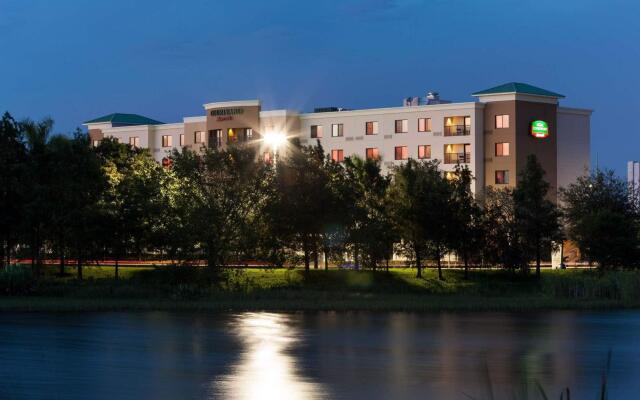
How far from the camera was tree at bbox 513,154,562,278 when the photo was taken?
67.0 metres

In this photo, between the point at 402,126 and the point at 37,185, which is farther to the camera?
the point at 402,126

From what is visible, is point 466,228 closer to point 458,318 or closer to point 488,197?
point 488,197

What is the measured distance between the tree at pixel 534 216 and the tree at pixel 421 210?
227 inches

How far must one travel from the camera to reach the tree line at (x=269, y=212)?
5456 centimetres

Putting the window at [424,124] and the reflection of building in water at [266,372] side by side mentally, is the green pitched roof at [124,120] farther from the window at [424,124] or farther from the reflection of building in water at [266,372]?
the reflection of building in water at [266,372]

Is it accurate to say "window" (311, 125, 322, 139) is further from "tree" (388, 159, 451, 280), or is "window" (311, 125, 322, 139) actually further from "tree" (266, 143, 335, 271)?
"tree" (266, 143, 335, 271)

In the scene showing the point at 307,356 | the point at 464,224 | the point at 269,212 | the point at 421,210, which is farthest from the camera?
the point at 464,224

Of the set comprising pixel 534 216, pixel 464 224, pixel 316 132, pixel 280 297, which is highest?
pixel 316 132

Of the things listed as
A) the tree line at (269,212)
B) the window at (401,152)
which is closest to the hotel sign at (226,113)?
the window at (401,152)

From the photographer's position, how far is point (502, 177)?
9588 cm

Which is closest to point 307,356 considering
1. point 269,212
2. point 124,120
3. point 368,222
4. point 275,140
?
point 269,212

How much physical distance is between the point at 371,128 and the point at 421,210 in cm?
3930

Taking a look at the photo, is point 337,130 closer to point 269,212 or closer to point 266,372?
point 269,212

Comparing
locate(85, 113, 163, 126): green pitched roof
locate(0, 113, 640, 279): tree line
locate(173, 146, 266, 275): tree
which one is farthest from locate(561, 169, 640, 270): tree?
locate(85, 113, 163, 126): green pitched roof
